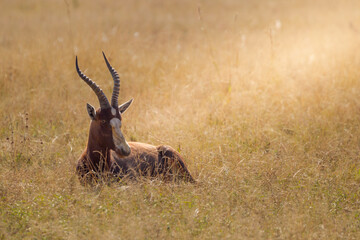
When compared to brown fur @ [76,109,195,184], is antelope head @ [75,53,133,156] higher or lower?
higher

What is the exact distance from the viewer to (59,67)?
9508mm

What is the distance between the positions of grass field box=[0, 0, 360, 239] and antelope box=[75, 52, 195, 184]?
0.25m

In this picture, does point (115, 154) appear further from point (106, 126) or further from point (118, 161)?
point (106, 126)

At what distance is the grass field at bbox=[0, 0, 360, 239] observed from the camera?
4699 millimetres

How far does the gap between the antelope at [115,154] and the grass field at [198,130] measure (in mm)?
254

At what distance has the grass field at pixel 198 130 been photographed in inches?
185

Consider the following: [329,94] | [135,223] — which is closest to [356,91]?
[329,94]

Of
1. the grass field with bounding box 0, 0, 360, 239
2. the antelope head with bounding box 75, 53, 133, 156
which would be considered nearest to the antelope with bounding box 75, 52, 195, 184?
the antelope head with bounding box 75, 53, 133, 156

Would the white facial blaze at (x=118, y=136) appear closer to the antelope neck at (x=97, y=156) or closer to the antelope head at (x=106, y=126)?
the antelope head at (x=106, y=126)

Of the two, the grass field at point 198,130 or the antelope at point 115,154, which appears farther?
the antelope at point 115,154

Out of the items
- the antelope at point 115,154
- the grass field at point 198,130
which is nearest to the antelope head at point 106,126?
the antelope at point 115,154

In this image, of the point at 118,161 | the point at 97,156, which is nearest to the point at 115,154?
the point at 118,161

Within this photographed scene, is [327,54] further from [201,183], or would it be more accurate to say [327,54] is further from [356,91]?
[201,183]

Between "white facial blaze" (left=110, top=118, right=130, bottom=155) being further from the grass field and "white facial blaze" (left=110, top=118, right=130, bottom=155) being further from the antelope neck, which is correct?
the grass field
